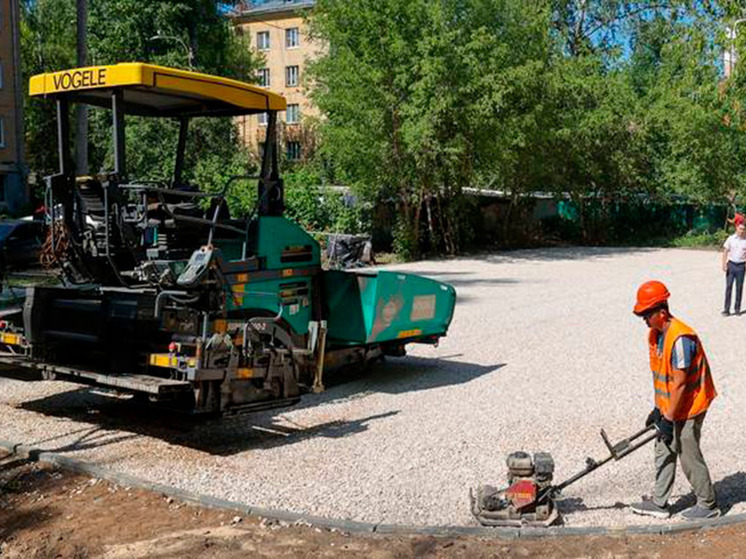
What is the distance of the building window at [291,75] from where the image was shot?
205 ft

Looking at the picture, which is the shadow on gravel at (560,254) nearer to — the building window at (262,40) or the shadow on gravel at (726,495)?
the shadow on gravel at (726,495)

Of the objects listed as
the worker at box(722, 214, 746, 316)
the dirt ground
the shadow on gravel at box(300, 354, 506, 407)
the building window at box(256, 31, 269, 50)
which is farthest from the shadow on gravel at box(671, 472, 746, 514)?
the building window at box(256, 31, 269, 50)

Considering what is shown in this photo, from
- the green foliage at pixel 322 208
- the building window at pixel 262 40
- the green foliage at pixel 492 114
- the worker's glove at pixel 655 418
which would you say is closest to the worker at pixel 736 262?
the green foliage at pixel 492 114

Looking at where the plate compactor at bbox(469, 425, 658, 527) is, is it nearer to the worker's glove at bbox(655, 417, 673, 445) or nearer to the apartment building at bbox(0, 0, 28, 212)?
the worker's glove at bbox(655, 417, 673, 445)

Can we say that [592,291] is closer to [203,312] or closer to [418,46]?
[418,46]

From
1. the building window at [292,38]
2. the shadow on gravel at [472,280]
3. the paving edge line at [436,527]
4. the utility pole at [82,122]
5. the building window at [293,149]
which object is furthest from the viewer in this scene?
the building window at [292,38]

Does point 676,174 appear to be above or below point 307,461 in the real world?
above

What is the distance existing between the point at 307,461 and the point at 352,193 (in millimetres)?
22868

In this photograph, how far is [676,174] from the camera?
37.2m

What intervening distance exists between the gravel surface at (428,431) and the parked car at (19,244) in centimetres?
152

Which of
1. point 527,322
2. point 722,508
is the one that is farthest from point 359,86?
point 722,508

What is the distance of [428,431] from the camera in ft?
26.8

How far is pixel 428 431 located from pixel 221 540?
2985mm

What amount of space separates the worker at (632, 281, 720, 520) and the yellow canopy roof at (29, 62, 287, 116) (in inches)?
159
